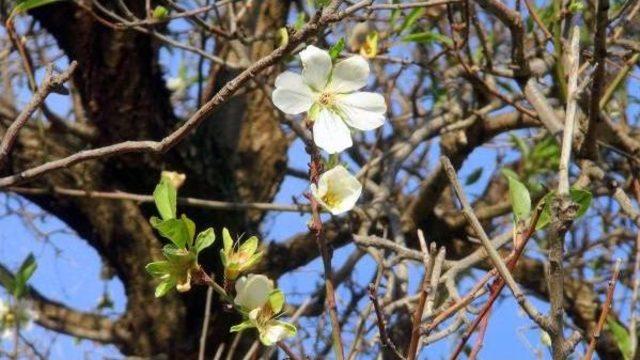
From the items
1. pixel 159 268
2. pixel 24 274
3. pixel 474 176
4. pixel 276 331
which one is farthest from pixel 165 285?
pixel 474 176

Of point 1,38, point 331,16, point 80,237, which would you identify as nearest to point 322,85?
point 331,16

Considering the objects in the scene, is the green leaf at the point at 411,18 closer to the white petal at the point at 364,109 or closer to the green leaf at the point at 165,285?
the white petal at the point at 364,109

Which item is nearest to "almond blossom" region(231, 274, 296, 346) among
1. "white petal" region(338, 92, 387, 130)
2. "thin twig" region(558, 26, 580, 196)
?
"white petal" region(338, 92, 387, 130)

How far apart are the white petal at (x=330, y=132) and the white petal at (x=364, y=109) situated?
0.03m

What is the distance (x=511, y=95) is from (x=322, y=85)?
4.52ft

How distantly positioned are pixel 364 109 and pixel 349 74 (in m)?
0.05

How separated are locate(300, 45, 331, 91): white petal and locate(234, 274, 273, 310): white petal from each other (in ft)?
0.72

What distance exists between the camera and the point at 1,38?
2.92m

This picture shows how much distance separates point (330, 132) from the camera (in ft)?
3.34

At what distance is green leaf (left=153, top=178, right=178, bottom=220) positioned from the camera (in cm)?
104

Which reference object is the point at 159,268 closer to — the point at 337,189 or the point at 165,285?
the point at 165,285

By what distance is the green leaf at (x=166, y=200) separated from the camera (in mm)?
1041

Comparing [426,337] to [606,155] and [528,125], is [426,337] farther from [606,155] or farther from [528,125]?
[606,155]

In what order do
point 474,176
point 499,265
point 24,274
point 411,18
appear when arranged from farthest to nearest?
point 474,176 < point 411,18 < point 24,274 < point 499,265
